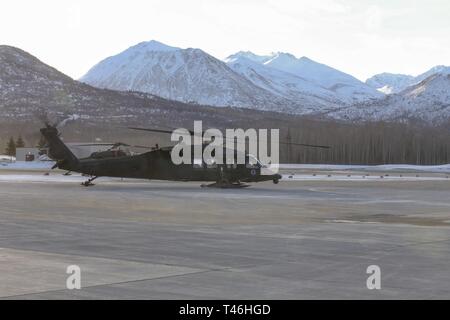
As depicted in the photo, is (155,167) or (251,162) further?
(251,162)

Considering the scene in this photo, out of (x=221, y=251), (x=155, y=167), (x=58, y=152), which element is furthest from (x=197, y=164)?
(x=221, y=251)

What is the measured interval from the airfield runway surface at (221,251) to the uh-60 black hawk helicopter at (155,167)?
1296 centimetres

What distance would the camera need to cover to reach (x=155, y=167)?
40.3 meters

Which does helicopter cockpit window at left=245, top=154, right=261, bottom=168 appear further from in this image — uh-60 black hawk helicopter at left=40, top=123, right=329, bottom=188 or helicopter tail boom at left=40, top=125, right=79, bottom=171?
helicopter tail boom at left=40, top=125, right=79, bottom=171

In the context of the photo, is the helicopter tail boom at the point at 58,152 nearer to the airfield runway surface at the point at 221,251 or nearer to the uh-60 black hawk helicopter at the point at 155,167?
the uh-60 black hawk helicopter at the point at 155,167

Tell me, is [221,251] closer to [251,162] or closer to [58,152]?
[251,162]

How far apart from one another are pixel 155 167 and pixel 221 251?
2654 centimetres

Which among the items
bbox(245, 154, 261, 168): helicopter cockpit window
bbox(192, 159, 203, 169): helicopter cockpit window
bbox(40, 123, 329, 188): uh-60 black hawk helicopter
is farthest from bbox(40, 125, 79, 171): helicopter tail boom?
bbox(245, 154, 261, 168): helicopter cockpit window

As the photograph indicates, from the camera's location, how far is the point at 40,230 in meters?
17.7

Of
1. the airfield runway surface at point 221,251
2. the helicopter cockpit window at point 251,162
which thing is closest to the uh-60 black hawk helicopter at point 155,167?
the helicopter cockpit window at point 251,162

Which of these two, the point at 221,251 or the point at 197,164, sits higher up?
the point at 197,164

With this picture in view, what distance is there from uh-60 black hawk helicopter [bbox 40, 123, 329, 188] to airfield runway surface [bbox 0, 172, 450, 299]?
42.5 feet
